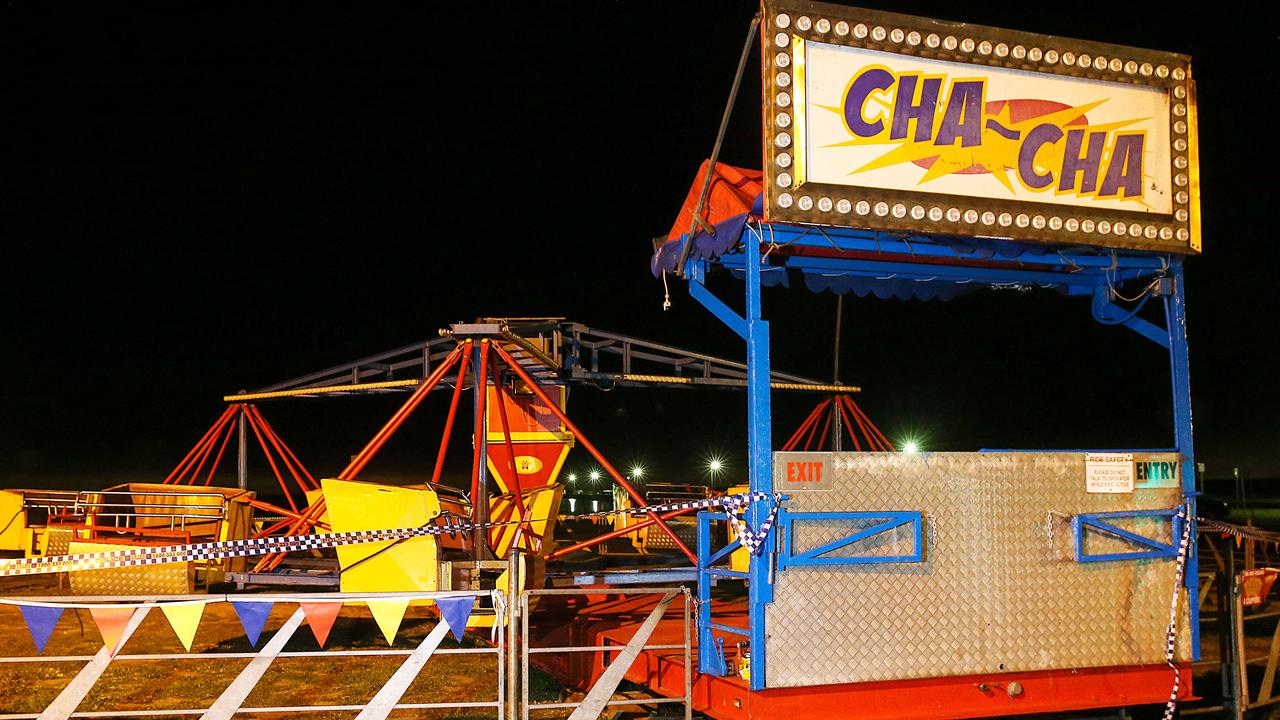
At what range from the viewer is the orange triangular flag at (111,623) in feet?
19.5

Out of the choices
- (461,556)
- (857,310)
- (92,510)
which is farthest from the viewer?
(857,310)

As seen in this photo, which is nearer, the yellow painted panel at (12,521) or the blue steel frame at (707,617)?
the blue steel frame at (707,617)

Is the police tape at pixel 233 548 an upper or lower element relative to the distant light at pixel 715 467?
lower

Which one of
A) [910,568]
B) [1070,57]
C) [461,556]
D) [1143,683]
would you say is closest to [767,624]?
[910,568]

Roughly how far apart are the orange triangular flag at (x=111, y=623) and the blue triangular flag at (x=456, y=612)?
1.74 metres

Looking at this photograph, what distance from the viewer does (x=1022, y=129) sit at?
287 inches

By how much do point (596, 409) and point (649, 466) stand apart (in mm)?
4536

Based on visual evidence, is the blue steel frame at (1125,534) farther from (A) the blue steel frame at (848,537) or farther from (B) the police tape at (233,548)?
(B) the police tape at (233,548)

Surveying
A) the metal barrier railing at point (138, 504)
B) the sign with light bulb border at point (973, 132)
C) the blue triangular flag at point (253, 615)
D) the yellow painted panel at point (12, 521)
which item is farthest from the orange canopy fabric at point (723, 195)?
the yellow painted panel at point (12, 521)

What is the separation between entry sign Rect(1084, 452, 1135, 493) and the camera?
24.7 feet

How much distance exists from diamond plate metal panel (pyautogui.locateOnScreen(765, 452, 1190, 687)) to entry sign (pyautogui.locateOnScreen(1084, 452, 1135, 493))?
0.06m

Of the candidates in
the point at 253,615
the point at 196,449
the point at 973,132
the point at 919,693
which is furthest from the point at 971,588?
the point at 196,449

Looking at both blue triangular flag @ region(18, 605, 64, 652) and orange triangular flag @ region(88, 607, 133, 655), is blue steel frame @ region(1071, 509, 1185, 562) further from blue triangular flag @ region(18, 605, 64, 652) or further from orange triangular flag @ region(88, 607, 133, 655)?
blue triangular flag @ region(18, 605, 64, 652)

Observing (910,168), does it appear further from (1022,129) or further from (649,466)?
(649,466)
